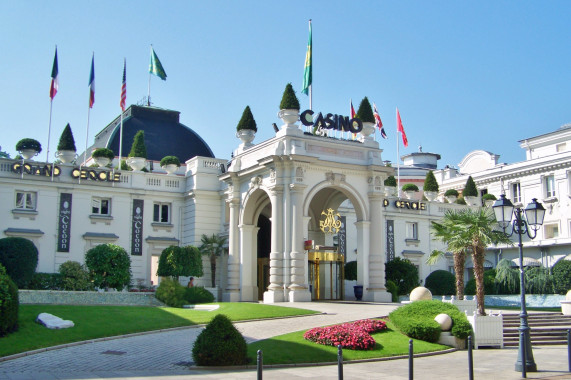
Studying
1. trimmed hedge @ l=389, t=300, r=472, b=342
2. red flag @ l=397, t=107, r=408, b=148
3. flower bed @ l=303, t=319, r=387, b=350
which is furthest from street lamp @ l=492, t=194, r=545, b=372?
red flag @ l=397, t=107, r=408, b=148

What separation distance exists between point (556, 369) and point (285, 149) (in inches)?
859

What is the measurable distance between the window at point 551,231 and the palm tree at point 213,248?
2903cm

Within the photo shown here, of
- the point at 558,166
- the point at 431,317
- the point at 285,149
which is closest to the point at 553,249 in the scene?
the point at 558,166

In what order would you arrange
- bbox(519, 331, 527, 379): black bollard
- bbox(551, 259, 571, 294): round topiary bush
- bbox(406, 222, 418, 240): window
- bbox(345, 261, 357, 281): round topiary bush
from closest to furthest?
bbox(519, 331, 527, 379): black bollard
bbox(551, 259, 571, 294): round topiary bush
bbox(345, 261, 357, 281): round topiary bush
bbox(406, 222, 418, 240): window

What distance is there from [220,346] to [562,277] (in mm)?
35960

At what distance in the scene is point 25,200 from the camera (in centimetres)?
4269

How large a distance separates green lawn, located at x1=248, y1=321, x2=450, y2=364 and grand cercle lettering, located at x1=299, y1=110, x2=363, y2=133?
17.9 meters

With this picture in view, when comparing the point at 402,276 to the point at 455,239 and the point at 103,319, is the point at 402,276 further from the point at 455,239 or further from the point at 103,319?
the point at 103,319

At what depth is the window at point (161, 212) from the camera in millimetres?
47781

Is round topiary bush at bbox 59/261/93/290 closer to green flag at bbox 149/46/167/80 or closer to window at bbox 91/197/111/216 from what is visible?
window at bbox 91/197/111/216

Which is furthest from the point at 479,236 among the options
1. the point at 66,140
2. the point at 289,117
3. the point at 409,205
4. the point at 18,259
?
the point at 66,140

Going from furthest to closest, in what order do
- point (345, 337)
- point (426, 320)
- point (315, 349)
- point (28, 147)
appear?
point (28, 147), point (426, 320), point (345, 337), point (315, 349)

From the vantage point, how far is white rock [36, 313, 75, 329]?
80.1ft

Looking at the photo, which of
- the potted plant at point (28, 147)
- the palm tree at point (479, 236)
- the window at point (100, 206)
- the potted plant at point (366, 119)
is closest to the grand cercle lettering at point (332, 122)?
the potted plant at point (366, 119)
